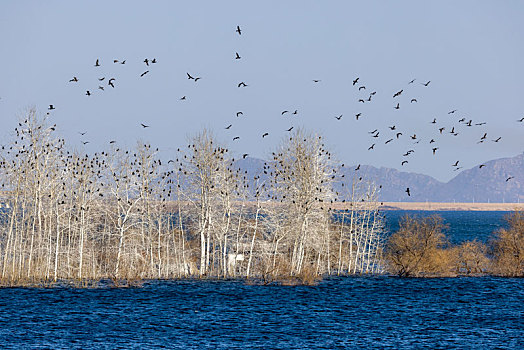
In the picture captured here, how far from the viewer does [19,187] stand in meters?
62.3

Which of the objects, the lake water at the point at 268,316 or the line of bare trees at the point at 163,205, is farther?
the line of bare trees at the point at 163,205

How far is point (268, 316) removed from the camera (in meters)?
52.6

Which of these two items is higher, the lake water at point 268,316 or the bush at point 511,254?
the bush at point 511,254

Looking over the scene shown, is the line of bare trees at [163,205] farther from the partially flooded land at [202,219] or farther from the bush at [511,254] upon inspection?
the bush at [511,254]

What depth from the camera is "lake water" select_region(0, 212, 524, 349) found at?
42531 mm

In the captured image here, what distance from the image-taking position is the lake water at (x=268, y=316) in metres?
42.5

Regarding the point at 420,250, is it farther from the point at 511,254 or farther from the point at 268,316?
the point at 268,316

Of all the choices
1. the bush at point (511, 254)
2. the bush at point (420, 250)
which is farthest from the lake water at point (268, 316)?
the bush at point (511, 254)

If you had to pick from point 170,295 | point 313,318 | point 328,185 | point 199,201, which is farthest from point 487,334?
point 199,201

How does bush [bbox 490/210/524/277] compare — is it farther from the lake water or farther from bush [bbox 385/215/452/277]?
bush [bbox 385/215/452/277]

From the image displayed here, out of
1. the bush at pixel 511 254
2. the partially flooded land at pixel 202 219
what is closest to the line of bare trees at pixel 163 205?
the partially flooded land at pixel 202 219

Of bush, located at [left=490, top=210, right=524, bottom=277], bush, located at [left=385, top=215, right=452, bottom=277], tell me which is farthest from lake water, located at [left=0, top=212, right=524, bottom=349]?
bush, located at [left=490, top=210, right=524, bottom=277]

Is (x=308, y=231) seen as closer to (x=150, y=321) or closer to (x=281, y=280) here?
(x=281, y=280)

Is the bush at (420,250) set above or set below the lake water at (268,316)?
above
